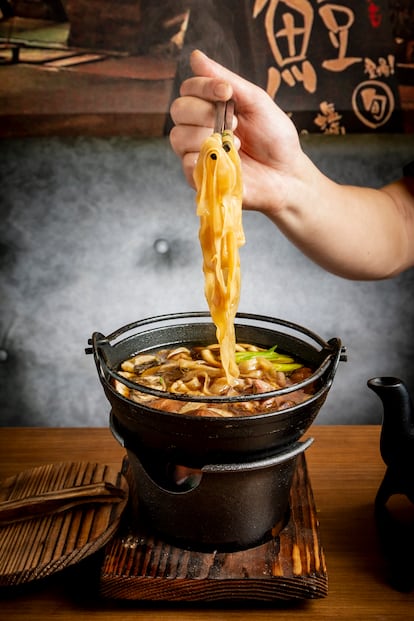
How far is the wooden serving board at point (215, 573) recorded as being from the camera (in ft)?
3.99

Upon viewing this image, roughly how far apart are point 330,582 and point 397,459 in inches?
11.3

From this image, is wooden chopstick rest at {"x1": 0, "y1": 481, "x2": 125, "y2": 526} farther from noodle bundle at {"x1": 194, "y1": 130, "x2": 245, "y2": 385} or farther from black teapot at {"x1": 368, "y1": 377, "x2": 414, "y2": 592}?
black teapot at {"x1": 368, "y1": 377, "x2": 414, "y2": 592}

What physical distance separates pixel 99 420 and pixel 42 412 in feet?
0.82

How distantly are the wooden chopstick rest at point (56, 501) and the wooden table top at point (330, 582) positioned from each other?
0.42ft

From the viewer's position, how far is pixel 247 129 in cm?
171

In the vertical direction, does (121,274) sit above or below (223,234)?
below

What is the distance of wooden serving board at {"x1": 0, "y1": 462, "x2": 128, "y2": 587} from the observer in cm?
123

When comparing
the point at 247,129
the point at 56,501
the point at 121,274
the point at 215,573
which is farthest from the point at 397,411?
the point at 121,274

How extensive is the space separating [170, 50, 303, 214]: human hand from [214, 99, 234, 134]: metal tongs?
0.02 metres

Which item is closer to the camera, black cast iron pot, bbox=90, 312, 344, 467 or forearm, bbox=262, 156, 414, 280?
black cast iron pot, bbox=90, 312, 344, 467

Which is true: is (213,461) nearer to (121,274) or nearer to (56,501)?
(56,501)

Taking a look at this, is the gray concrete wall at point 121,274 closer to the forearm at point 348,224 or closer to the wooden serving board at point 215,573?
the forearm at point 348,224

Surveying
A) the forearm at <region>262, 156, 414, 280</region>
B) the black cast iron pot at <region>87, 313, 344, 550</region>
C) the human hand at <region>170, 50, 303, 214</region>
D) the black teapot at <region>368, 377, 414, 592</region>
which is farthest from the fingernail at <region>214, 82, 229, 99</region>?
the black teapot at <region>368, 377, 414, 592</region>

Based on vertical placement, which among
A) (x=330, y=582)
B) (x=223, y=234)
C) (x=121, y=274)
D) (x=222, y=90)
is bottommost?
(x=121, y=274)
